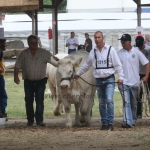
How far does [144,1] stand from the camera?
36.8m

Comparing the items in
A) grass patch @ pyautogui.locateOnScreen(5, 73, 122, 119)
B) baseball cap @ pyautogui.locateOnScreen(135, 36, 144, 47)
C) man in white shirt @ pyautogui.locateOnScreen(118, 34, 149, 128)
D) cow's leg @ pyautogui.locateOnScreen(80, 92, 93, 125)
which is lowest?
grass patch @ pyautogui.locateOnScreen(5, 73, 122, 119)

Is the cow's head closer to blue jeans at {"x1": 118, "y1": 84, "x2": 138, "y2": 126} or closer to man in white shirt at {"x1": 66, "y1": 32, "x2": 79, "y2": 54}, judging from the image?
blue jeans at {"x1": 118, "y1": 84, "x2": 138, "y2": 126}

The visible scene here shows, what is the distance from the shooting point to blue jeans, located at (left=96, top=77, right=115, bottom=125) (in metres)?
13.0

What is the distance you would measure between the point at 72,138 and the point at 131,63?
2.48 metres

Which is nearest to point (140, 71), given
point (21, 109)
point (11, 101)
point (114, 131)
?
point (114, 131)

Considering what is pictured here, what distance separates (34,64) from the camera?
45.8 ft

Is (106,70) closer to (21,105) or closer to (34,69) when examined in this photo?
(34,69)

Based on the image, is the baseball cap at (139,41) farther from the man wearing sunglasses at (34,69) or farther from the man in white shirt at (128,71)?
the man wearing sunglasses at (34,69)

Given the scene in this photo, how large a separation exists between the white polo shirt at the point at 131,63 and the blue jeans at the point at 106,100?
57cm

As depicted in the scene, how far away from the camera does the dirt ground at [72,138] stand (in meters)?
10.7

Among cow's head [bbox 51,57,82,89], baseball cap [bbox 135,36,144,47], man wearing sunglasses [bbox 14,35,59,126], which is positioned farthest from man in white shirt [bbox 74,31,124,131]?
baseball cap [bbox 135,36,144,47]

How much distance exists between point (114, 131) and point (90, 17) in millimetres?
30544

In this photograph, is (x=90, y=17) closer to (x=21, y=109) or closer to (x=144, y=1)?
(x=144, y=1)

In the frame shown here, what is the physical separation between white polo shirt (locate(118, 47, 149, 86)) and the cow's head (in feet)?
3.45
